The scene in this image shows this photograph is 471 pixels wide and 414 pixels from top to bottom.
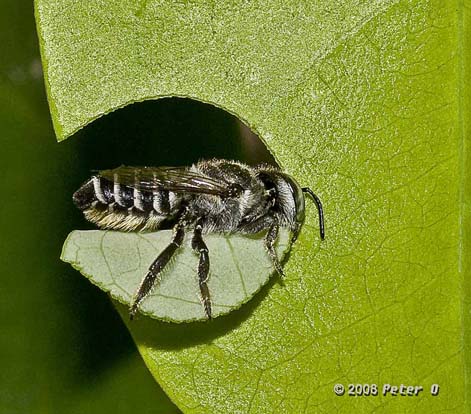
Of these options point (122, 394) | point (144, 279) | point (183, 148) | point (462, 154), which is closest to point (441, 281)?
point (462, 154)

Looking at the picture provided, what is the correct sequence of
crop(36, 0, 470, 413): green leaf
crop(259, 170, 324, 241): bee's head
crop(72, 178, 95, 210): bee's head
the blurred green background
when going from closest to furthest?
crop(36, 0, 470, 413): green leaf < crop(259, 170, 324, 241): bee's head < crop(72, 178, 95, 210): bee's head < the blurred green background

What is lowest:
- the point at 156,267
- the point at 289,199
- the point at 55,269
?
the point at 156,267

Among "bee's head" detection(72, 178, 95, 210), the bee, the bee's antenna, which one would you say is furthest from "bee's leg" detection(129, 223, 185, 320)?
the bee's antenna

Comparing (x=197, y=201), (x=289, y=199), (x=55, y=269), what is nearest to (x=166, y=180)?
(x=197, y=201)

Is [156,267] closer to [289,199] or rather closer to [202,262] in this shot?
[202,262]

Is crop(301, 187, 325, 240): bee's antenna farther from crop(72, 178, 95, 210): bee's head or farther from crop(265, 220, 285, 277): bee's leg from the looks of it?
crop(72, 178, 95, 210): bee's head
